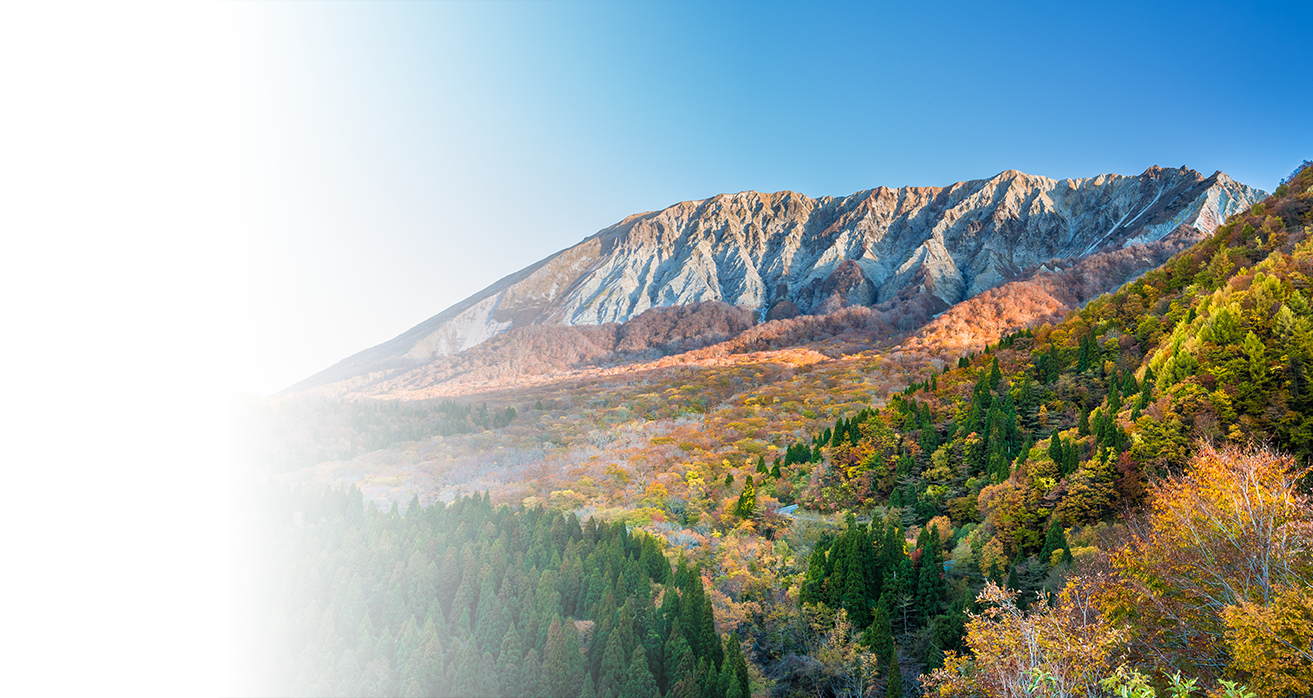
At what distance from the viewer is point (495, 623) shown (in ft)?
94.7

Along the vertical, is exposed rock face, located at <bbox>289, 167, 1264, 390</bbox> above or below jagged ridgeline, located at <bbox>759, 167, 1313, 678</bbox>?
above

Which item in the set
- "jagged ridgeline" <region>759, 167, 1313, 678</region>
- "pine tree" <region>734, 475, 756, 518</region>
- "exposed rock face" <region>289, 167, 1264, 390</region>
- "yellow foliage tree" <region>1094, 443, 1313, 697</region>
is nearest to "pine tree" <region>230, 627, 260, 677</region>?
"jagged ridgeline" <region>759, 167, 1313, 678</region>

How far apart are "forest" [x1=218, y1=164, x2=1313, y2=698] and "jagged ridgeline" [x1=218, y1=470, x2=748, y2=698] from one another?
135mm

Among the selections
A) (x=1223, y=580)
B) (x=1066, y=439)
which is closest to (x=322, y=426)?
(x=1066, y=439)

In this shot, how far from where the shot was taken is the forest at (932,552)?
50.4 ft

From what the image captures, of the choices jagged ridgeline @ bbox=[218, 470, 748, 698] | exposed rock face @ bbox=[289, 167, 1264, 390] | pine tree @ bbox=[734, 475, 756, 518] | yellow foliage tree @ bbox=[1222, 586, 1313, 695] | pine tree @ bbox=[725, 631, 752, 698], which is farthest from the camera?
exposed rock face @ bbox=[289, 167, 1264, 390]

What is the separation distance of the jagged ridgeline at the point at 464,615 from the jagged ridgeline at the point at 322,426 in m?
38.7

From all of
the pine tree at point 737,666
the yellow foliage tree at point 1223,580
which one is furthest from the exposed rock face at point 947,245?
the yellow foliage tree at point 1223,580

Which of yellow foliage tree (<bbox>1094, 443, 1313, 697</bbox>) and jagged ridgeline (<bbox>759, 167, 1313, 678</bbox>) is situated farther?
jagged ridgeline (<bbox>759, 167, 1313, 678</bbox>)

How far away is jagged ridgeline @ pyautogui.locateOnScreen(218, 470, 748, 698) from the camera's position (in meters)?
24.8

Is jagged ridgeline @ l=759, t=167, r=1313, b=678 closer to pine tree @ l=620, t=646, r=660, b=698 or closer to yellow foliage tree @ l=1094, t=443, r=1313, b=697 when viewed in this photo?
yellow foliage tree @ l=1094, t=443, r=1313, b=697

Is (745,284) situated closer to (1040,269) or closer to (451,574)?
(1040,269)

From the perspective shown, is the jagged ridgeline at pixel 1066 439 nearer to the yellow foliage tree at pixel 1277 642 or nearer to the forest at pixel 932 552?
the forest at pixel 932 552

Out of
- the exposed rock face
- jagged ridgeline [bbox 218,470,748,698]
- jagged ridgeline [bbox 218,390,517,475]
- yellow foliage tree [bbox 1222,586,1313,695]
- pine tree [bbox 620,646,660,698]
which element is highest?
the exposed rock face
